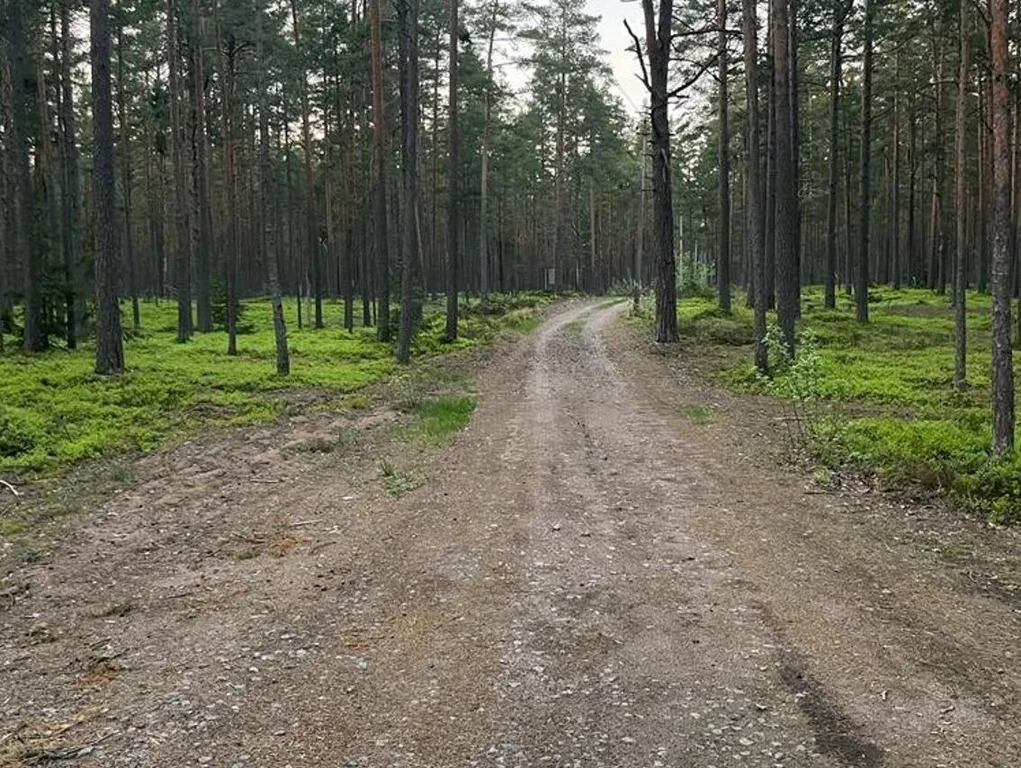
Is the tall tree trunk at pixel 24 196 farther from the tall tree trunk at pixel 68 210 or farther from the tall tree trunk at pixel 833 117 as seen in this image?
the tall tree trunk at pixel 833 117

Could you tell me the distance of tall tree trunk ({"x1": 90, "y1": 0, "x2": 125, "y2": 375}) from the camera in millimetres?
15773

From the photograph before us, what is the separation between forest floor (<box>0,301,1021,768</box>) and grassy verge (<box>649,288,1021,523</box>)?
0.69 meters

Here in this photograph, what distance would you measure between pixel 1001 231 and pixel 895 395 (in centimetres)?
563

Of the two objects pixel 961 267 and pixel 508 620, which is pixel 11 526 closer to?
pixel 508 620

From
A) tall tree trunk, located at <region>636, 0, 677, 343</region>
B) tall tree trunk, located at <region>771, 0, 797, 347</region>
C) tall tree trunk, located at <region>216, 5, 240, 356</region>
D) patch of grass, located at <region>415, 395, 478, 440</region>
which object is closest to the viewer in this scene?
patch of grass, located at <region>415, 395, 478, 440</region>

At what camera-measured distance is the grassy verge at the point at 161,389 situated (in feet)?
36.0

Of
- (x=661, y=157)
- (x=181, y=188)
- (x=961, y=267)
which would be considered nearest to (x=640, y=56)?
(x=661, y=157)

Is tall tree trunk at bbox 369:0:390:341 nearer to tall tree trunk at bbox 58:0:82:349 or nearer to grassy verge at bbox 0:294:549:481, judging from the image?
grassy verge at bbox 0:294:549:481

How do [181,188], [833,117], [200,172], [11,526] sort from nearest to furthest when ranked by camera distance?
1. [11,526]
2. [833,117]
3. [200,172]
4. [181,188]

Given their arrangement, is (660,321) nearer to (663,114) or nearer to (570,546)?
(663,114)

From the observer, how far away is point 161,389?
14766mm

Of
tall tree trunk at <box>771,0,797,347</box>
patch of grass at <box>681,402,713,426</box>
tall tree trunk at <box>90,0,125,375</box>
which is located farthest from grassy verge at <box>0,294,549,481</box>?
tall tree trunk at <box>771,0,797,347</box>

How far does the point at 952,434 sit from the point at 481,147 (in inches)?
1323

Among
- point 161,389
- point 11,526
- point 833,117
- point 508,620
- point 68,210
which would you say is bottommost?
point 508,620
